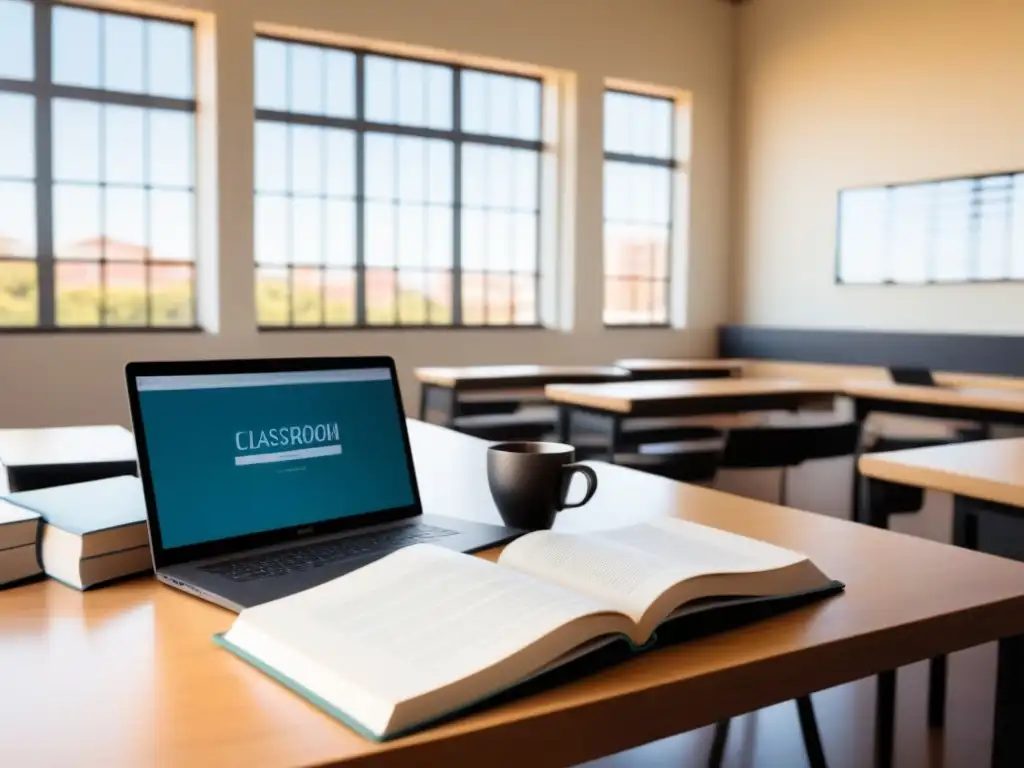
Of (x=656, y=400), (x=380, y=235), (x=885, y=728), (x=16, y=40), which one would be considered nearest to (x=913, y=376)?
(x=656, y=400)

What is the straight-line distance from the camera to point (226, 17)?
5891 millimetres

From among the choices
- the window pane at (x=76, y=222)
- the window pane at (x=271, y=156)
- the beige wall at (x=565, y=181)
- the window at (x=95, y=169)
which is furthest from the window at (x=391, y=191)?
the window pane at (x=76, y=222)

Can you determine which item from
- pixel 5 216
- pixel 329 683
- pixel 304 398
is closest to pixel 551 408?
pixel 5 216

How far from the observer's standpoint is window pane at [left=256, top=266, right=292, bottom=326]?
6.32 meters

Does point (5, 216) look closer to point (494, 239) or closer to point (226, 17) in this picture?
point (226, 17)

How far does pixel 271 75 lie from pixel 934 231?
→ 4421 mm

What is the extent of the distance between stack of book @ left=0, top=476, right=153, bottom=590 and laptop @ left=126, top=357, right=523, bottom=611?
4cm

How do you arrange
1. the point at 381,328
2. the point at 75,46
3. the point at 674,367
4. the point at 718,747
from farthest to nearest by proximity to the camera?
the point at 381,328 → the point at 674,367 → the point at 75,46 → the point at 718,747

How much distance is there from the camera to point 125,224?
19.3 feet

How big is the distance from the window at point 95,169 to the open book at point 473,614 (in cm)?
539

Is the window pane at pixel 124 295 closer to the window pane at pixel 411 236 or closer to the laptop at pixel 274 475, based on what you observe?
the window pane at pixel 411 236

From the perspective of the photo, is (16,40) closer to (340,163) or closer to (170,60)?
(170,60)

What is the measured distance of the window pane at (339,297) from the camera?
6.55m

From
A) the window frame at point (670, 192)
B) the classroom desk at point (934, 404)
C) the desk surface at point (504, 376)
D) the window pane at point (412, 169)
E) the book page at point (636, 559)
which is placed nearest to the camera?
the book page at point (636, 559)
